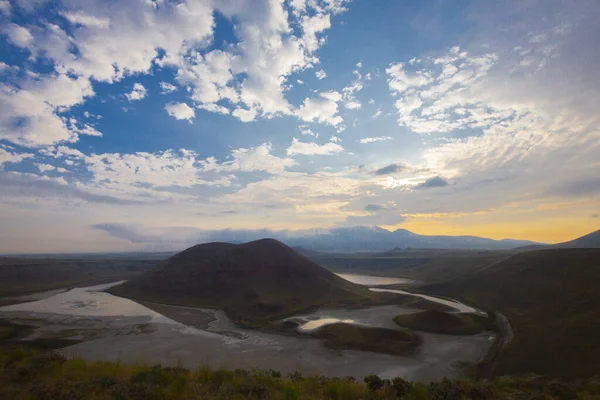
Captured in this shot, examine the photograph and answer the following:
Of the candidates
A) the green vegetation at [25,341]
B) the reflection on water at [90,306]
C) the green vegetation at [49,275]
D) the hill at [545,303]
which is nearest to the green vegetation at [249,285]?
the reflection on water at [90,306]

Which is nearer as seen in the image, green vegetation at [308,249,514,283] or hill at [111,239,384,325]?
hill at [111,239,384,325]

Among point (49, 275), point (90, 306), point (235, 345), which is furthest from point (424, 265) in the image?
point (49, 275)

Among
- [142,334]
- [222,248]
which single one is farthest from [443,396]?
[222,248]

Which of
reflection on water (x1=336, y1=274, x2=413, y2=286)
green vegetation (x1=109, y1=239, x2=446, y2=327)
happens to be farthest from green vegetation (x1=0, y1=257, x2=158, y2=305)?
reflection on water (x1=336, y1=274, x2=413, y2=286)

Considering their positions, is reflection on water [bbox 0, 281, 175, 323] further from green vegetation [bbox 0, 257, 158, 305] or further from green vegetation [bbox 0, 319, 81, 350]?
green vegetation [bbox 0, 257, 158, 305]

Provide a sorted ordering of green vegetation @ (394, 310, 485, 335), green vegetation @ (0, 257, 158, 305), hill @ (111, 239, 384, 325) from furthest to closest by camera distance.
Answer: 1. green vegetation @ (0, 257, 158, 305)
2. hill @ (111, 239, 384, 325)
3. green vegetation @ (394, 310, 485, 335)

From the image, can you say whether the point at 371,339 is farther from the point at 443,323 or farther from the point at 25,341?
the point at 25,341

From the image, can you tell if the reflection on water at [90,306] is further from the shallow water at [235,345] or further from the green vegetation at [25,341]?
the green vegetation at [25,341]
